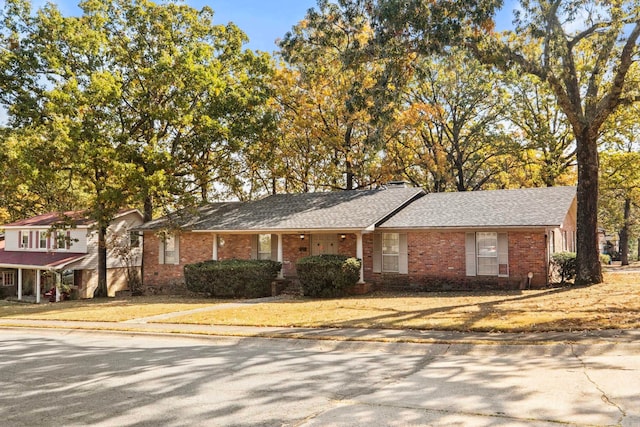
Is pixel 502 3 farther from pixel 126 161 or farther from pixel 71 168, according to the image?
pixel 71 168

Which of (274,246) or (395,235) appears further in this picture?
(274,246)

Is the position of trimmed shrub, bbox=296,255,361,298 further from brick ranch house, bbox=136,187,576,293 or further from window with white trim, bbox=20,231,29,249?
window with white trim, bbox=20,231,29,249

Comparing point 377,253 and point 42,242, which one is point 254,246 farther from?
point 42,242

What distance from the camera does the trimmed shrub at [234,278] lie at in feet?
70.3

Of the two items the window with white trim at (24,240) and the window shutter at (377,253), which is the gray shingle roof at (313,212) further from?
the window with white trim at (24,240)

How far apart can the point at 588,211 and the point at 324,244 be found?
1064 centimetres

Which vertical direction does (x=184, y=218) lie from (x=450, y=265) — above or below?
above

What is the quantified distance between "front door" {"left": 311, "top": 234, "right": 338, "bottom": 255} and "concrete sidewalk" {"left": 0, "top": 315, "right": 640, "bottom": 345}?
10489 millimetres

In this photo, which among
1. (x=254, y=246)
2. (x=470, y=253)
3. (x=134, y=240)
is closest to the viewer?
(x=470, y=253)

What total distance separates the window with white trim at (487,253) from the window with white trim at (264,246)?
9.43 m

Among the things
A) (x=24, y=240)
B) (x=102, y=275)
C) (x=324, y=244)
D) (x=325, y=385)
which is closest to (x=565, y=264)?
(x=324, y=244)

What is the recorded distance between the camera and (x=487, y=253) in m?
20.6

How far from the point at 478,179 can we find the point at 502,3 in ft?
93.9

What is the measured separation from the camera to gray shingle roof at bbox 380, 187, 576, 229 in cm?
1997
